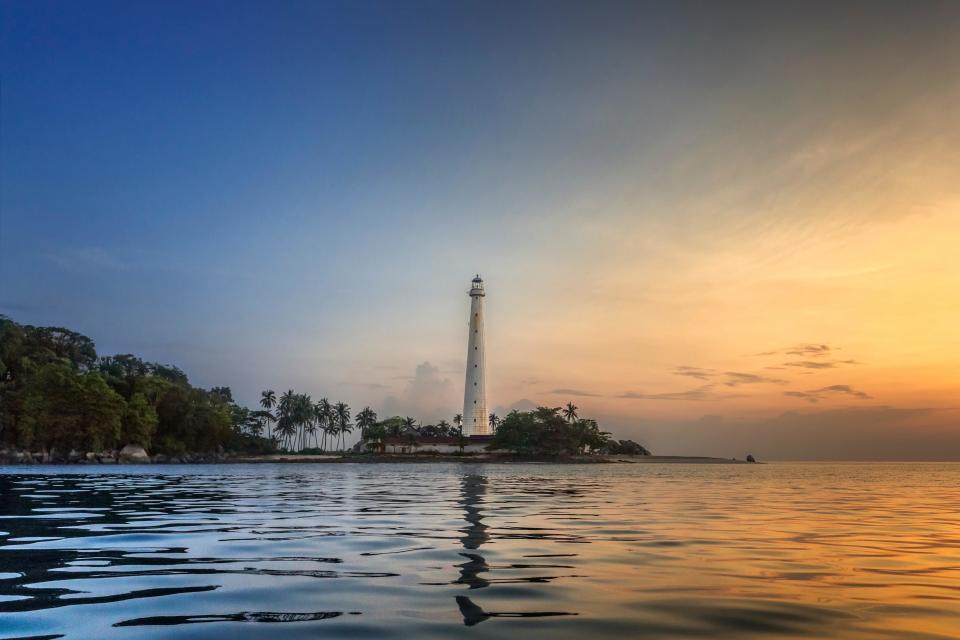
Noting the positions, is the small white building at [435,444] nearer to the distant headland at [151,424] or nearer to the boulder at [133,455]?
the distant headland at [151,424]

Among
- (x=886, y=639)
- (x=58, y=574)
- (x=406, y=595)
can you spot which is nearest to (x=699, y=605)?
(x=886, y=639)

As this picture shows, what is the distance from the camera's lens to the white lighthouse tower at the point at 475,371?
13538 cm

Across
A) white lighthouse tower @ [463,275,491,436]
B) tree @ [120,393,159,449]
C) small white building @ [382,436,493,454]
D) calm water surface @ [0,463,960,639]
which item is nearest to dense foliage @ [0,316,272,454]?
tree @ [120,393,159,449]

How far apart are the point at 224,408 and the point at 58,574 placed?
454ft

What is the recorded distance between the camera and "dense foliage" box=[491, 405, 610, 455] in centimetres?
13875

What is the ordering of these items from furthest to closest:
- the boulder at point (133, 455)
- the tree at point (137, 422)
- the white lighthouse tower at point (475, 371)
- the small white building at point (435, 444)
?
the small white building at point (435, 444) → the white lighthouse tower at point (475, 371) → the tree at point (137, 422) → the boulder at point (133, 455)

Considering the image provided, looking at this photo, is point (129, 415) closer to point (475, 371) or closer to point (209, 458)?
point (209, 458)

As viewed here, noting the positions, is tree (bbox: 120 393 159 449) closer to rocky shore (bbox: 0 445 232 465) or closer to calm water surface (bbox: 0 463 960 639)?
rocky shore (bbox: 0 445 232 465)

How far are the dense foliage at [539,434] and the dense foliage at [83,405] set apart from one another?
54946mm

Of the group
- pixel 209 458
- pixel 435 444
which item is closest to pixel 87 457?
pixel 209 458

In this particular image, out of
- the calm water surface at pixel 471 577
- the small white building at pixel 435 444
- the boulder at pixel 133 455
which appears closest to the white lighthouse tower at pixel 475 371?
the small white building at pixel 435 444

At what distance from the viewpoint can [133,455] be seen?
106 metres

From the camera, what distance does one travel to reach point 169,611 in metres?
6.60

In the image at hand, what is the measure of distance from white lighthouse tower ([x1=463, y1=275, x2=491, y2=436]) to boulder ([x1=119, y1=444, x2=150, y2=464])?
5989cm
